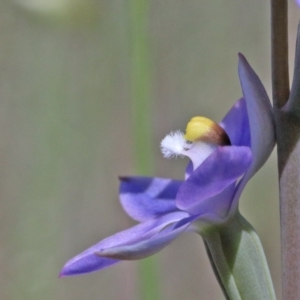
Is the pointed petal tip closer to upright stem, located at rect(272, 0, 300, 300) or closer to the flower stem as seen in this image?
upright stem, located at rect(272, 0, 300, 300)

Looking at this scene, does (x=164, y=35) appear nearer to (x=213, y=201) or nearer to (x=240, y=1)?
(x=240, y=1)

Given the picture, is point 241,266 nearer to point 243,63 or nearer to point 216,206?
point 216,206

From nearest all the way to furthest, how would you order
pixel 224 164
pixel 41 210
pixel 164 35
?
pixel 224 164, pixel 41 210, pixel 164 35

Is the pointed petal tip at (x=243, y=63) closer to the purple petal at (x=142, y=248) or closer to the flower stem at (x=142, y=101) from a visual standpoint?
the purple petal at (x=142, y=248)

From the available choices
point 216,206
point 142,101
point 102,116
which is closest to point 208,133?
point 216,206

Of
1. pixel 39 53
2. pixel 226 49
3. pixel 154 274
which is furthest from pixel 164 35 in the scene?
pixel 154 274
